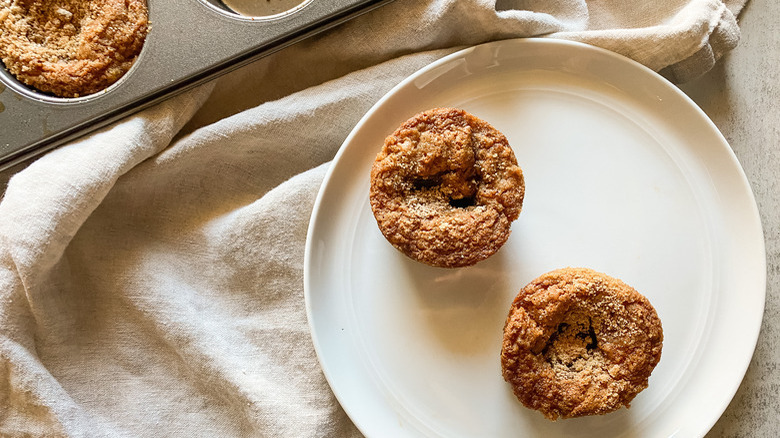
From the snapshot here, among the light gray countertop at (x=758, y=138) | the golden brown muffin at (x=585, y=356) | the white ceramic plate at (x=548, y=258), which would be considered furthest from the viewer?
the light gray countertop at (x=758, y=138)

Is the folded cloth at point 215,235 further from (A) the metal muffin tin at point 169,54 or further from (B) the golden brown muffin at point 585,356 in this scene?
(B) the golden brown muffin at point 585,356

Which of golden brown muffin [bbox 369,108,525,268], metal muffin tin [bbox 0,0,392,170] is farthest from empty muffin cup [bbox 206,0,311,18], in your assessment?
golden brown muffin [bbox 369,108,525,268]

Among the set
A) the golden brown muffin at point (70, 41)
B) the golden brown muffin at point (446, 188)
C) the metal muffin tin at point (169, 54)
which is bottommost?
the golden brown muffin at point (446, 188)

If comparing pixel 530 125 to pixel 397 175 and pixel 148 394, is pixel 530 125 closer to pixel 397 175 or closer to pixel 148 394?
pixel 397 175

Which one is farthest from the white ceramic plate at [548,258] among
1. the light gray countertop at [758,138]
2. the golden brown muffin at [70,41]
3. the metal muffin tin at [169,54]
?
the golden brown muffin at [70,41]

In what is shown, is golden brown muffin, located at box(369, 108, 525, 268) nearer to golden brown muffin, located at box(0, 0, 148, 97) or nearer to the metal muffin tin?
the metal muffin tin

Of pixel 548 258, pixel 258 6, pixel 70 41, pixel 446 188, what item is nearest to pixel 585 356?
pixel 548 258
